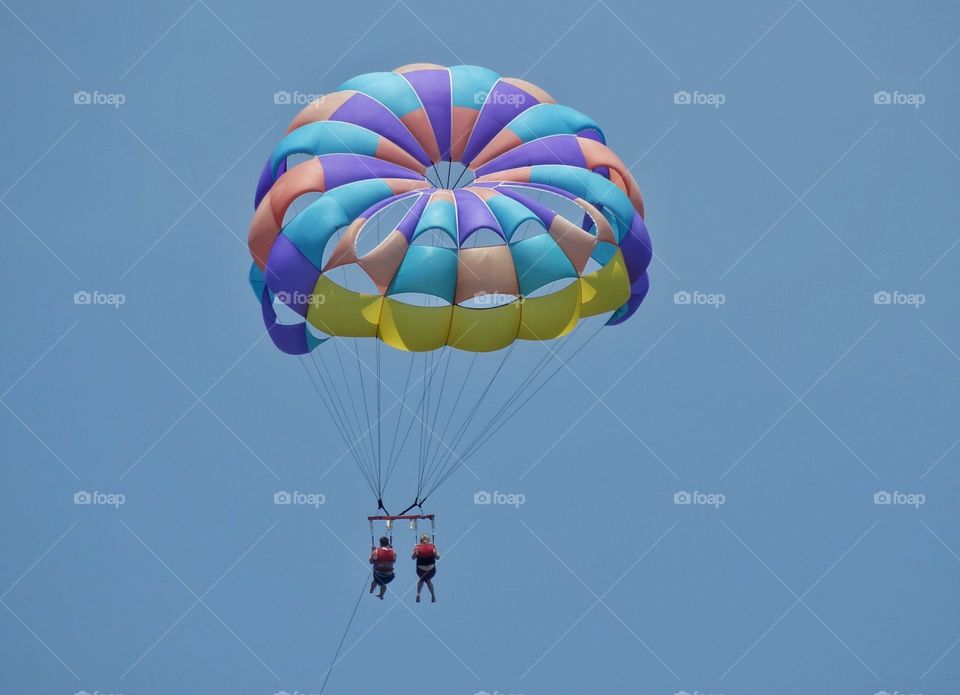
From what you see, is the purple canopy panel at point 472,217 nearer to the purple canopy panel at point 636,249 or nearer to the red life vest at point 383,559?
the purple canopy panel at point 636,249

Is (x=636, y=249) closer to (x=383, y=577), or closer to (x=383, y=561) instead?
(x=383, y=561)

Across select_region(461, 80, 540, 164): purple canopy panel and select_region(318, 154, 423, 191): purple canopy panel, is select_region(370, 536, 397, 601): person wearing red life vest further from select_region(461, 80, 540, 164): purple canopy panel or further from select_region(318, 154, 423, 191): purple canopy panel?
select_region(461, 80, 540, 164): purple canopy panel

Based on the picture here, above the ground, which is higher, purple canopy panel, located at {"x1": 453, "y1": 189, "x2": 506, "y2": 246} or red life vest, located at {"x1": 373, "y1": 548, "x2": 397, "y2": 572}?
purple canopy panel, located at {"x1": 453, "y1": 189, "x2": 506, "y2": 246}

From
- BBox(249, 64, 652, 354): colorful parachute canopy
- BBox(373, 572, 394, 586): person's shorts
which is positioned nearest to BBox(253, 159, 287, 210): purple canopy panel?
BBox(249, 64, 652, 354): colorful parachute canopy

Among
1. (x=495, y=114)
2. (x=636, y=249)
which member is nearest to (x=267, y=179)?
(x=495, y=114)

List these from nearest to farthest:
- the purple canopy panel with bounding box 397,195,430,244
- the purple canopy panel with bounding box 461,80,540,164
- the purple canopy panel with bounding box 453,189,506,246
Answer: the purple canopy panel with bounding box 453,189,506,246, the purple canopy panel with bounding box 397,195,430,244, the purple canopy panel with bounding box 461,80,540,164

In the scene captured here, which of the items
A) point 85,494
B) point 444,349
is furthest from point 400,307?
point 85,494
